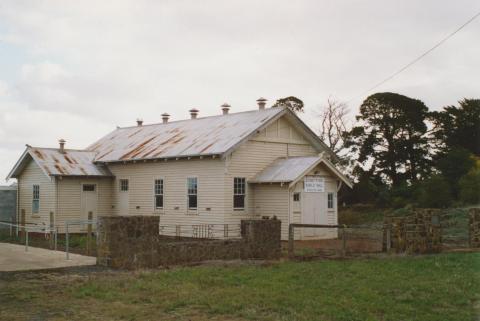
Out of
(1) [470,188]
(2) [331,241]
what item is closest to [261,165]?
(2) [331,241]

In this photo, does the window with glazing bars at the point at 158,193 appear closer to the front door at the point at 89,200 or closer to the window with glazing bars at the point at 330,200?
the front door at the point at 89,200

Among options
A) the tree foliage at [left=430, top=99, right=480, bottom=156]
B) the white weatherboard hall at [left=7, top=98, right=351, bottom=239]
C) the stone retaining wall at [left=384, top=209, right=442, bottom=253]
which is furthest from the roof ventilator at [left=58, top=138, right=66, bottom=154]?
the tree foliage at [left=430, top=99, right=480, bottom=156]

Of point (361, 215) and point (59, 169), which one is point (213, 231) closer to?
point (59, 169)

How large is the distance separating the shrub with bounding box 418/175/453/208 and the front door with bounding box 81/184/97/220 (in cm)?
1929

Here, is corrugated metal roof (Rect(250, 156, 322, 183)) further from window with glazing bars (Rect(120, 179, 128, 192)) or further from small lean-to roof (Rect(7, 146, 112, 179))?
small lean-to roof (Rect(7, 146, 112, 179))

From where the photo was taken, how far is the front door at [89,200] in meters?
31.2

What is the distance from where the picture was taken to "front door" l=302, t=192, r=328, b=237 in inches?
1027

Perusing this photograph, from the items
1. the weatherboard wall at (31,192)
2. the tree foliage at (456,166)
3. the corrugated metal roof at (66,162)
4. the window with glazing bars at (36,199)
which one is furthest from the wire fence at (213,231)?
the tree foliage at (456,166)

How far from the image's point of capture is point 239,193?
87.1ft

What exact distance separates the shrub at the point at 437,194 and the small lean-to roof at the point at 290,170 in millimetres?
11527

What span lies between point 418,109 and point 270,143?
25.6 meters

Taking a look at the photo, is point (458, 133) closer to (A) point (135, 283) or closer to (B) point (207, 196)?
(B) point (207, 196)

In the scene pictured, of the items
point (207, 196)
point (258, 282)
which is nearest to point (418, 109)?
point (207, 196)

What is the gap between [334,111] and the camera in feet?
165
